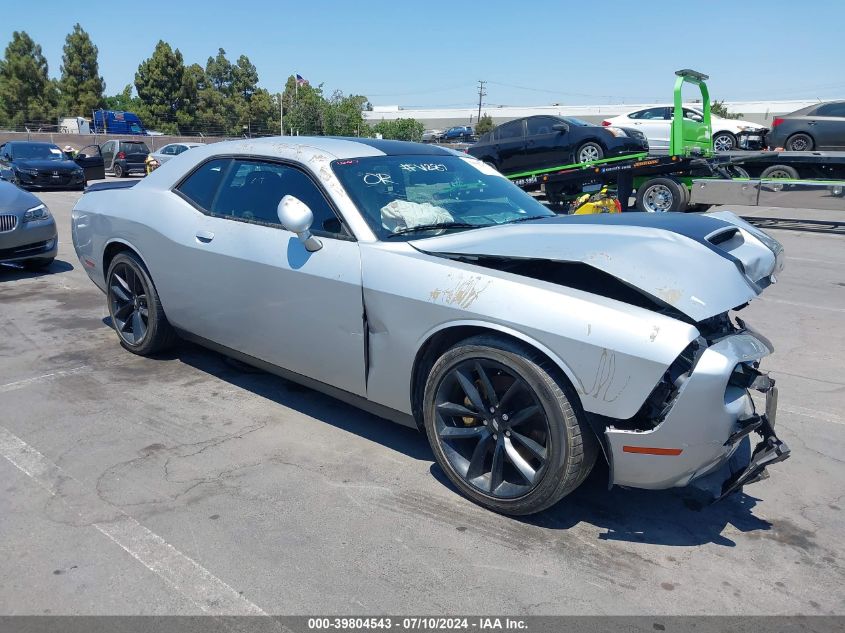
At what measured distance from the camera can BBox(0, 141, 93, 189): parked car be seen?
63.2 ft

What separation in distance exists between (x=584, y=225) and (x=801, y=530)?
1.69 meters

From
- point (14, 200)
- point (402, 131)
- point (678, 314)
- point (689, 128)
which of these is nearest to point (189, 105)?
point (402, 131)

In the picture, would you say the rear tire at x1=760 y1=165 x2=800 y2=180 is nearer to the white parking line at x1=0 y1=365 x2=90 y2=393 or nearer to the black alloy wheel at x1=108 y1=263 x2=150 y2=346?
the black alloy wheel at x1=108 y1=263 x2=150 y2=346

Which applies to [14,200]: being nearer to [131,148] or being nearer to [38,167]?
[38,167]

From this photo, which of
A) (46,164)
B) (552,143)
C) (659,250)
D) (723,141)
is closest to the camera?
(659,250)

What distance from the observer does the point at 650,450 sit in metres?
2.78

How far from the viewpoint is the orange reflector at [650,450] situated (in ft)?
9.07

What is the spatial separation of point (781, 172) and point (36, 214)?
546 inches

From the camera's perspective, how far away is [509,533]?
309 centimetres

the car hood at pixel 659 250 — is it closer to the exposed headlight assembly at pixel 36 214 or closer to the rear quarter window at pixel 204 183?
the rear quarter window at pixel 204 183

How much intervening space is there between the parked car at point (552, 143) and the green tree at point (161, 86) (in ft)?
154

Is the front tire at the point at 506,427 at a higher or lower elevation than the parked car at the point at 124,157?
lower

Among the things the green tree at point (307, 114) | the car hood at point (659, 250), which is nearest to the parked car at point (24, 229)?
the car hood at point (659, 250)

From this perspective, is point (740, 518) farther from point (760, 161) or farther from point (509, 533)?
point (760, 161)
